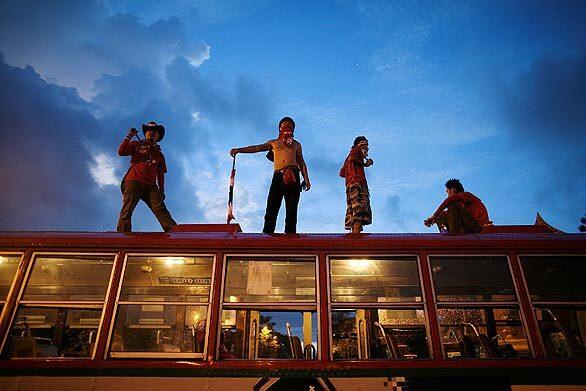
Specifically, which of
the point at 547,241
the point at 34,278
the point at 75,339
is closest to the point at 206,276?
the point at 34,278

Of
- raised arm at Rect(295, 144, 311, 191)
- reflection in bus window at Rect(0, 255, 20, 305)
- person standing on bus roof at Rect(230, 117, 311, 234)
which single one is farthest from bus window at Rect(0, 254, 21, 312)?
raised arm at Rect(295, 144, 311, 191)

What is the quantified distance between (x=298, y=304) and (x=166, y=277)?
2.14m

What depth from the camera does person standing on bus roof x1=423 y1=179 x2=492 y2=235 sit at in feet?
17.2

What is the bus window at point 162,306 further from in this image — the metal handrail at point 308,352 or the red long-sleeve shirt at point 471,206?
the red long-sleeve shirt at point 471,206

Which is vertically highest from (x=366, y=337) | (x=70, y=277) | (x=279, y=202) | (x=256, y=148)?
(x=256, y=148)

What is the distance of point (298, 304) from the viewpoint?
A: 378 centimetres

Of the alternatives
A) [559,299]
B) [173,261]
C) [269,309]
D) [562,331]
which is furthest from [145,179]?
[559,299]

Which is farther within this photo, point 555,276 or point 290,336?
point 555,276

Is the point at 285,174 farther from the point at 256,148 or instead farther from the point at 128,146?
the point at 128,146

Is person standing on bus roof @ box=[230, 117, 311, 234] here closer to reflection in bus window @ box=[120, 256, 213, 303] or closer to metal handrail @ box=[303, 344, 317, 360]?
reflection in bus window @ box=[120, 256, 213, 303]

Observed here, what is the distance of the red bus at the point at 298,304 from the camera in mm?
3576

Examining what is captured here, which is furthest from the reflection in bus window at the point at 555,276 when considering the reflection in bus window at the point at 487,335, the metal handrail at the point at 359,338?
the metal handrail at the point at 359,338

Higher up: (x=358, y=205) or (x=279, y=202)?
(x=358, y=205)

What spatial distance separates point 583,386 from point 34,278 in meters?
5.87
